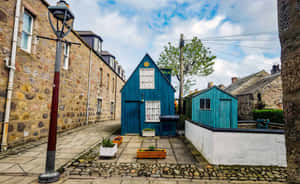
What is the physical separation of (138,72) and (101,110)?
857 cm

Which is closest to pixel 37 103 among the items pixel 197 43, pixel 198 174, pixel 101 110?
pixel 198 174

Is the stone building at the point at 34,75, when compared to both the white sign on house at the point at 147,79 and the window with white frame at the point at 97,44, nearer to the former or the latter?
the window with white frame at the point at 97,44

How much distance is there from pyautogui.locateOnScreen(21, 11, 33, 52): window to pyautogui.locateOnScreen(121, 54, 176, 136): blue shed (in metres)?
5.46

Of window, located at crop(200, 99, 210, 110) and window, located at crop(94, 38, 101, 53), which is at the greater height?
window, located at crop(94, 38, 101, 53)

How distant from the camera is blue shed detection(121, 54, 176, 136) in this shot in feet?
33.7

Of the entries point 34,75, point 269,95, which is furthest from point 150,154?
point 269,95

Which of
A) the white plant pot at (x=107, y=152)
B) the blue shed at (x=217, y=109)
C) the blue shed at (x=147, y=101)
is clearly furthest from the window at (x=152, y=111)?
the white plant pot at (x=107, y=152)

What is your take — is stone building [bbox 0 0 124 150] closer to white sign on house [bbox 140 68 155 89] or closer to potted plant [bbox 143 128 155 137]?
white sign on house [bbox 140 68 155 89]

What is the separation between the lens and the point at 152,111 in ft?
33.9

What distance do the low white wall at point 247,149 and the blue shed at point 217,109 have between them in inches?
281

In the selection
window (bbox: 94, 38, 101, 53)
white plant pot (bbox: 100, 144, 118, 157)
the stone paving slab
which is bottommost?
the stone paving slab

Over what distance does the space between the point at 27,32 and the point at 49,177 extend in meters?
6.67

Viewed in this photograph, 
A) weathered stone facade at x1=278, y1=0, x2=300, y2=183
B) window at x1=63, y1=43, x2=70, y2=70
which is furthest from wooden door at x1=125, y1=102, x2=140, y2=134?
weathered stone facade at x1=278, y1=0, x2=300, y2=183

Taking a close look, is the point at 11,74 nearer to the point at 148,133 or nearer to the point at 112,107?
the point at 148,133
